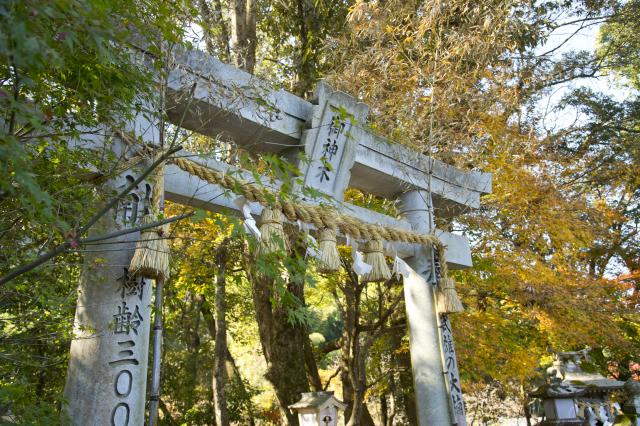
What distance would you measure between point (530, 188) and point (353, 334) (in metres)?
3.72

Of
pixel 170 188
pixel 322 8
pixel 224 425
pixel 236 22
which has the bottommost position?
pixel 224 425

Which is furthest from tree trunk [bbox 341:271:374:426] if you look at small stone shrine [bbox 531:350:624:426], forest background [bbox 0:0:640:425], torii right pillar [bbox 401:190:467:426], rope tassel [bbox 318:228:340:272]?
rope tassel [bbox 318:228:340:272]

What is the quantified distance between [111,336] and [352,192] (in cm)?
560

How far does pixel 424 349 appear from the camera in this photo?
480cm

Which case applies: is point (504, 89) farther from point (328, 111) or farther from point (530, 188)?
point (328, 111)

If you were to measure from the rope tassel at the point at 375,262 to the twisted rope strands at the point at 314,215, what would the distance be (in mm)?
76

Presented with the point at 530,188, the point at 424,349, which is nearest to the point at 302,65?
the point at 530,188

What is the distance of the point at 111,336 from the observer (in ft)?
8.98

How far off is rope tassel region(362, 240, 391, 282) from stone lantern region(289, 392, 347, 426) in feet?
4.81

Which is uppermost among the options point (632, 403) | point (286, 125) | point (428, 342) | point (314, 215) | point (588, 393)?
point (286, 125)

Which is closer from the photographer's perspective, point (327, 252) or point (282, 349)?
point (327, 252)

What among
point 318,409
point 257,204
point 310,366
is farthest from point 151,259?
point 310,366

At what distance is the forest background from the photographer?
7.03 feet

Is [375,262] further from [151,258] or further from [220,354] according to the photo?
[220,354]
